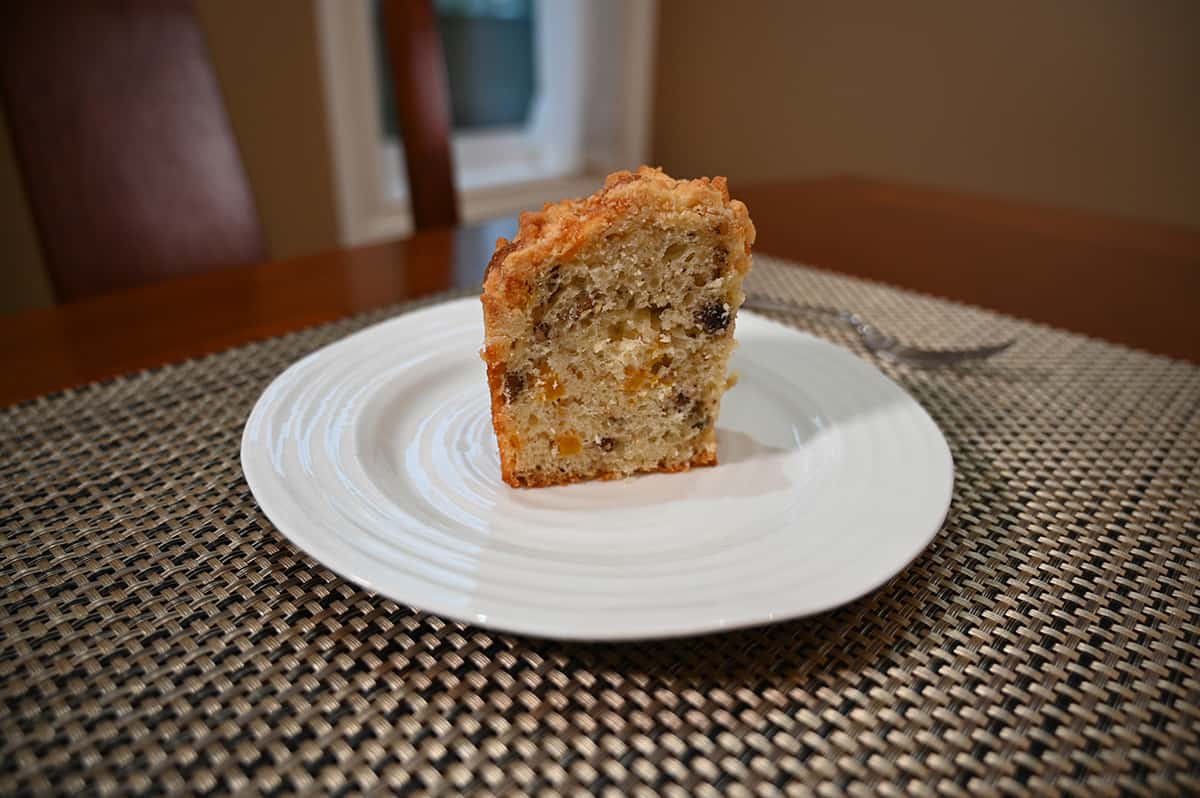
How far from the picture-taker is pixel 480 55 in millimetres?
3592

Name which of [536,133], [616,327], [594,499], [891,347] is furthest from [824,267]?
[536,133]

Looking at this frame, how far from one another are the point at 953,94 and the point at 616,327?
9.86 ft

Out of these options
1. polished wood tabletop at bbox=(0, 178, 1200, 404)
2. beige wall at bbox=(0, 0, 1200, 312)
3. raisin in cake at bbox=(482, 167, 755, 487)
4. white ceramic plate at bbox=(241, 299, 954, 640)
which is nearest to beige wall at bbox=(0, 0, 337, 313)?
beige wall at bbox=(0, 0, 1200, 312)

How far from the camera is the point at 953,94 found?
321 cm

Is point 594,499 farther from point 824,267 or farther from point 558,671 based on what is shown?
point 824,267

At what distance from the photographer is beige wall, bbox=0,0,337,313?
2.37 metres

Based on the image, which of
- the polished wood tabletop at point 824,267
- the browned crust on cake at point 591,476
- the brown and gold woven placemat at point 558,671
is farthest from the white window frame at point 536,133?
the browned crust on cake at point 591,476

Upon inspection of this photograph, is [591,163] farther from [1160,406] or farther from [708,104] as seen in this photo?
[1160,406]

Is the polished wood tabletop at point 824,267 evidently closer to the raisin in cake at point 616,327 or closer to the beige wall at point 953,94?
the raisin in cake at point 616,327

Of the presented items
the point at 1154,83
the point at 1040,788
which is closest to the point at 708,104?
the point at 1154,83

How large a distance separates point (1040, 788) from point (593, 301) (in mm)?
552

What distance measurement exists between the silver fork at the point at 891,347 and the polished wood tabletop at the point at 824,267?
0.27 m

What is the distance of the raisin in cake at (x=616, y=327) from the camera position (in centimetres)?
79

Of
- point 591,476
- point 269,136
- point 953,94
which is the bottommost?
point 591,476
